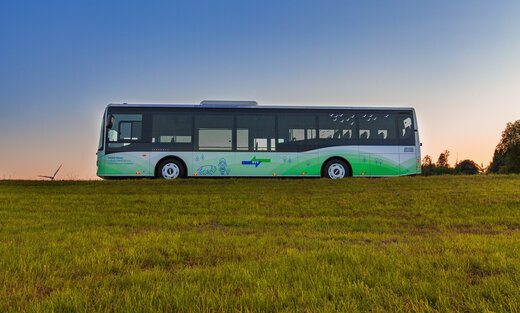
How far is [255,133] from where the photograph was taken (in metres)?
16.8

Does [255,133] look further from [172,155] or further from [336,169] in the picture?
[336,169]

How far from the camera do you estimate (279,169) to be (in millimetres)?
16438

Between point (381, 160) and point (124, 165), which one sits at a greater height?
point (381, 160)

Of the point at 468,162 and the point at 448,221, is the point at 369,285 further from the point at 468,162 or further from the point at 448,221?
the point at 468,162

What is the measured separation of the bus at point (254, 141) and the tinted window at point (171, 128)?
0.04m

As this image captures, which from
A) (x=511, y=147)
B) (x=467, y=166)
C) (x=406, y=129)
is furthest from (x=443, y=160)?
(x=406, y=129)

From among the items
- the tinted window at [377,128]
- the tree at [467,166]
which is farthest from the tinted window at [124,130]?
the tree at [467,166]

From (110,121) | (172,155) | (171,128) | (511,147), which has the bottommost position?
(172,155)

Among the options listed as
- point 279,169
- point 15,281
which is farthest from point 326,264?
point 279,169

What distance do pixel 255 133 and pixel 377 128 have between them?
579cm

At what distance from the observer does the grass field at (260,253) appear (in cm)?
348

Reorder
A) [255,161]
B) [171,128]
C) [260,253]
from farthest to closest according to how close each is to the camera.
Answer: [171,128] < [255,161] < [260,253]

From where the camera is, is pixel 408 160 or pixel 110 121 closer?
pixel 110 121

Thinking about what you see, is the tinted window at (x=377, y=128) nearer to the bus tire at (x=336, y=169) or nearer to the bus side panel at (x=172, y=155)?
the bus tire at (x=336, y=169)
